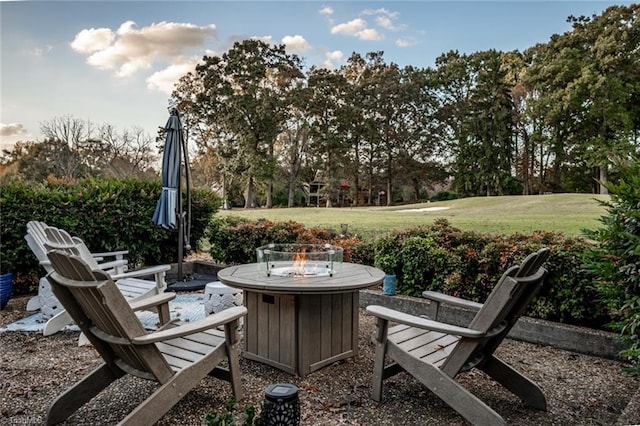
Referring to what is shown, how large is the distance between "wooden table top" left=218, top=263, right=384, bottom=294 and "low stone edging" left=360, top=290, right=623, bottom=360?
1125mm

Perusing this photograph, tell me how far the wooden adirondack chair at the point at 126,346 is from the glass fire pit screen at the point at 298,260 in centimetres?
69

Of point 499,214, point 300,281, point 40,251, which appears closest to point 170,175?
A: point 40,251

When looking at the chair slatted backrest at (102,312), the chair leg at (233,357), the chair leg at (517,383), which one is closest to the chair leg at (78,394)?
the chair slatted backrest at (102,312)

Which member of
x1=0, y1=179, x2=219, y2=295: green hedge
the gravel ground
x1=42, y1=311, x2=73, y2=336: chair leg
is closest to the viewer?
the gravel ground

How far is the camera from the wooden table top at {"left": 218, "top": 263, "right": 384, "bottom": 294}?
7.99ft

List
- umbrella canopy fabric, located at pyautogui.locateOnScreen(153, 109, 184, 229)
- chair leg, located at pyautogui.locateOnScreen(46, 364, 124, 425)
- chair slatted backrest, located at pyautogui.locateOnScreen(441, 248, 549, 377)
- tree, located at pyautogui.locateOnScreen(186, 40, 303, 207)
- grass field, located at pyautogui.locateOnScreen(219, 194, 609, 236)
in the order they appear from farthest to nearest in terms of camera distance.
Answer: tree, located at pyautogui.locateOnScreen(186, 40, 303, 207) < grass field, located at pyautogui.locateOnScreen(219, 194, 609, 236) < umbrella canopy fabric, located at pyautogui.locateOnScreen(153, 109, 184, 229) < chair leg, located at pyautogui.locateOnScreen(46, 364, 124, 425) < chair slatted backrest, located at pyautogui.locateOnScreen(441, 248, 549, 377)

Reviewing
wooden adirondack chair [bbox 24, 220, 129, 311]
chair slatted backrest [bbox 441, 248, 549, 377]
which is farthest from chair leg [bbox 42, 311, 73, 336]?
chair slatted backrest [bbox 441, 248, 549, 377]

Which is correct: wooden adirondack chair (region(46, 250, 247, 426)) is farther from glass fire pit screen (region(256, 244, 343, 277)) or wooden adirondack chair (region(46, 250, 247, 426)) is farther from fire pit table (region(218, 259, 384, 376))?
glass fire pit screen (region(256, 244, 343, 277))

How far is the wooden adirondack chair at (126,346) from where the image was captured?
1779 millimetres

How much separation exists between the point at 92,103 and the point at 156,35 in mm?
2483

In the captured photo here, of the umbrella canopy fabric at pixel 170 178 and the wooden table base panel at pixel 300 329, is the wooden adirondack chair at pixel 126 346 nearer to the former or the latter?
the wooden table base panel at pixel 300 329

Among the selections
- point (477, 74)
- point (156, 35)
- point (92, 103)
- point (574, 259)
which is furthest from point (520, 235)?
point (477, 74)

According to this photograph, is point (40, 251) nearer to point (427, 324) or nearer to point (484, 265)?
point (427, 324)

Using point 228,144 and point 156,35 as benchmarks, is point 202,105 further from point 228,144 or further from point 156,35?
point 156,35
